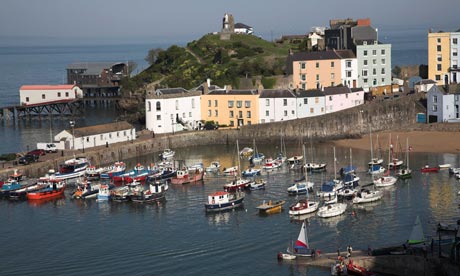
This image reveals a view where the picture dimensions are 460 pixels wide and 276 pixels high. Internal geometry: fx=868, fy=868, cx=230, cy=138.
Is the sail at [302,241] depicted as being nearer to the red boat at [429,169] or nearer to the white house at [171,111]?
the red boat at [429,169]

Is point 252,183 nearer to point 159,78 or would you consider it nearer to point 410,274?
point 410,274

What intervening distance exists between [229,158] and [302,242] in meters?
22.6

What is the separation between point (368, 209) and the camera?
131ft

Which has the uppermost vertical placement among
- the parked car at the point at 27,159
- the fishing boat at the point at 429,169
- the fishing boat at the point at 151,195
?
the parked car at the point at 27,159

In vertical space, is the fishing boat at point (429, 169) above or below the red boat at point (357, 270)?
above

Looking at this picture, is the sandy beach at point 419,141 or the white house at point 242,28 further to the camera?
the white house at point 242,28

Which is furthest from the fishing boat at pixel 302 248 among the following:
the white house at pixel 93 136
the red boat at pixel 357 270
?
the white house at pixel 93 136

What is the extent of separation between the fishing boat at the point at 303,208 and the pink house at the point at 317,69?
93.4 ft

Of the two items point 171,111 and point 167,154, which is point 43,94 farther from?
point 167,154

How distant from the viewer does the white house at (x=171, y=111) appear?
202 ft

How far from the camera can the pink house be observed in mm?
67562

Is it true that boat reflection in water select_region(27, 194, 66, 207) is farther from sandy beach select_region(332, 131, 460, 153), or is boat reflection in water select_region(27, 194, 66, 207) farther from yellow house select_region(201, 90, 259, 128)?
sandy beach select_region(332, 131, 460, 153)

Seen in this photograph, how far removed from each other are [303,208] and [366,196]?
3.81 metres

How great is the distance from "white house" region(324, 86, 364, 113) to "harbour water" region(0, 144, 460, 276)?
1575cm
